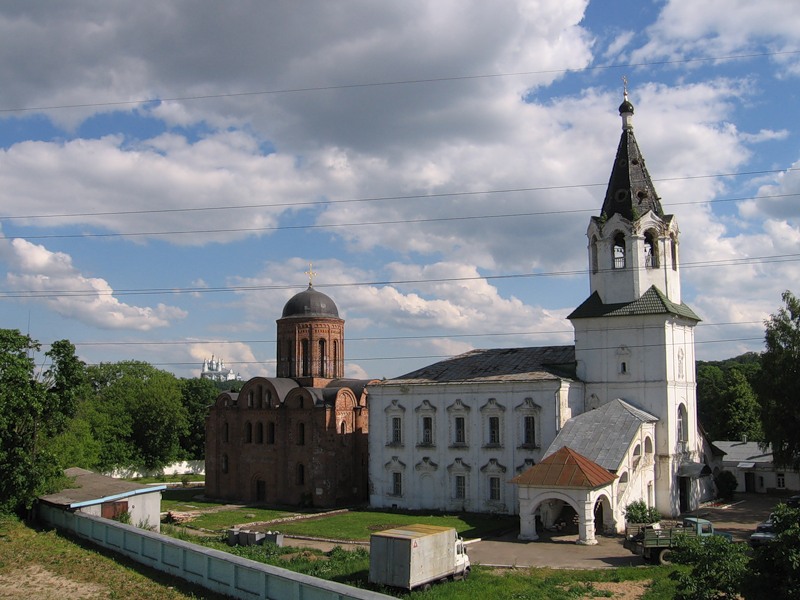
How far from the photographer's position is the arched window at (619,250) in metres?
38.7

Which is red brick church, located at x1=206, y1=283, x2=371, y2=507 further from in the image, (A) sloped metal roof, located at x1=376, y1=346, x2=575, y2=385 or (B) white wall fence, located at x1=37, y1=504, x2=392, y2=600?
(B) white wall fence, located at x1=37, y1=504, x2=392, y2=600

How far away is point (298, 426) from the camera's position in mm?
44312

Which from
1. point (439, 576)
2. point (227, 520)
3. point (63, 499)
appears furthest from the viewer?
point (227, 520)

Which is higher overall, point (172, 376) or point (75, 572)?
point (172, 376)

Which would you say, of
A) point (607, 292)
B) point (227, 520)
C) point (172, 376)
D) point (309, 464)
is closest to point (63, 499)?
point (227, 520)

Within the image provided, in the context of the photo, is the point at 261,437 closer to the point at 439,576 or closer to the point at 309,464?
the point at 309,464

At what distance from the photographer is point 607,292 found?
3853cm

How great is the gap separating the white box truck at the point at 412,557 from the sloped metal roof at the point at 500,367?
15960 mm

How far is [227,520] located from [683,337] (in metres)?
24.8

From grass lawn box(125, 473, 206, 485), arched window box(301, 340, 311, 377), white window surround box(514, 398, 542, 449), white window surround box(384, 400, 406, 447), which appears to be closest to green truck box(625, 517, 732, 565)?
white window surround box(514, 398, 542, 449)

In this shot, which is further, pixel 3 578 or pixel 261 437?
pixel 261 437

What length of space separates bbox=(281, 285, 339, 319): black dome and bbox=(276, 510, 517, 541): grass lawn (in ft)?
48.8

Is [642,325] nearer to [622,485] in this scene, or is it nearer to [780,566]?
[622,485]

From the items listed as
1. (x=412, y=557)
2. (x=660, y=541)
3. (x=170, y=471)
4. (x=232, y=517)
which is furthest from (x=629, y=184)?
(x=170, y=471)
